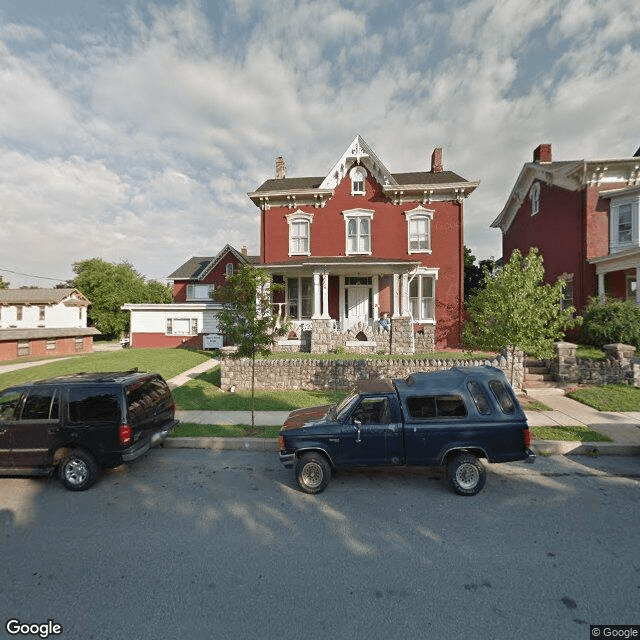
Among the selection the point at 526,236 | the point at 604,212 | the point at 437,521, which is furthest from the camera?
the point at 526,236

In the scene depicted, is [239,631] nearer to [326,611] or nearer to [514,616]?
[326,611]

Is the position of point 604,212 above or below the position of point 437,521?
above

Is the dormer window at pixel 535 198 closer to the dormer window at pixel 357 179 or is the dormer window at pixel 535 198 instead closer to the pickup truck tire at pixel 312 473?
the dormer window at pixel 357 179

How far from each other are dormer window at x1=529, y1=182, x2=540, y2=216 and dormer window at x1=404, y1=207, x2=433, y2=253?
7385mm

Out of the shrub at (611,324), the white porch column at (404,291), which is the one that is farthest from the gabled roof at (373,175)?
the shrub at (611,324)

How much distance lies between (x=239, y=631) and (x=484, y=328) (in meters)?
9.71

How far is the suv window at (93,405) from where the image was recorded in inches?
218

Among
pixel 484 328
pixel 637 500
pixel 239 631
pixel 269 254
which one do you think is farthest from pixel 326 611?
pixel 269 254

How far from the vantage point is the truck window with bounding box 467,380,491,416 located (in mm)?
5133

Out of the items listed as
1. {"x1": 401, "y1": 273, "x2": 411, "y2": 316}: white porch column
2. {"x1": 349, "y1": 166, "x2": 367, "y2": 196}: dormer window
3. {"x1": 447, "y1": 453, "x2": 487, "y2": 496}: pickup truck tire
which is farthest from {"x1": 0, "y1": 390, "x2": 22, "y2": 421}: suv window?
{"x1": 349, "y1": 166, "x2": 367, "y2": 196}: dormer window

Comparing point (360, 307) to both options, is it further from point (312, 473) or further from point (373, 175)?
point (312, 473)

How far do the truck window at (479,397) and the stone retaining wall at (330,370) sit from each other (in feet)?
19.7

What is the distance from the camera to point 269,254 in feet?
65.2

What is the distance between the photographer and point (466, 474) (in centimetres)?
509
